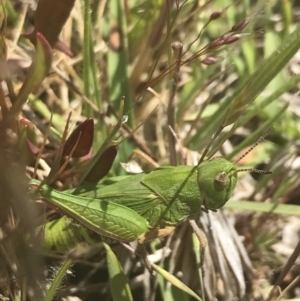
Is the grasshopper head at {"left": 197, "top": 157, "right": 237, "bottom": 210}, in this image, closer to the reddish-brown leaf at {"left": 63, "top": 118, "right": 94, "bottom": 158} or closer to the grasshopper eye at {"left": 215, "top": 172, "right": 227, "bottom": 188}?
the grasshopper eye at {"left": 215, "top": 172, "right": 227, "bottom": 188}

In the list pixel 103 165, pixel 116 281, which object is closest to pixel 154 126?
pixel 103 165

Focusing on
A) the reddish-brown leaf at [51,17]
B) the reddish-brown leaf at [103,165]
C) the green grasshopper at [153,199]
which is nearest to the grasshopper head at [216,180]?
the green grasshopper at [153,199]

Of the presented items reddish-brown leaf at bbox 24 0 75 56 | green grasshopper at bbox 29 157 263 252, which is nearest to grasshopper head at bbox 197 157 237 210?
green grasshopper at bbox 29 157 263 252

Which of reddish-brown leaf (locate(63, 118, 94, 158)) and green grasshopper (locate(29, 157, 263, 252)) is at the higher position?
reddish-brown leaf (locate(63, 118, 94, 158))

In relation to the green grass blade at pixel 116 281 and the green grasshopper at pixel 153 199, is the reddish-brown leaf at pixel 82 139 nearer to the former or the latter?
the green grasshopper at pixel 153 199

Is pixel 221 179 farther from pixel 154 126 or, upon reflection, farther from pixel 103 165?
pixel 154 126

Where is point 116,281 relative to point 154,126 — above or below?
below
